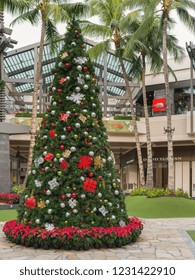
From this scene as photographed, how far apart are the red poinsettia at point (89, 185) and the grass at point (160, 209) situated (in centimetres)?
700

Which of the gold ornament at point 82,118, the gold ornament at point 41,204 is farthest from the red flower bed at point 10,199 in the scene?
the gold ornament at point 82,118

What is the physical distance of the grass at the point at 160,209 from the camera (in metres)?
15.0

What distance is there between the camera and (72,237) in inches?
288

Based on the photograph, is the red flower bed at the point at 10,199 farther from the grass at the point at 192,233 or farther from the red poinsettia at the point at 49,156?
the red poinsettia at the point at 49,156

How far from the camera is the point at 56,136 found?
26.6ft

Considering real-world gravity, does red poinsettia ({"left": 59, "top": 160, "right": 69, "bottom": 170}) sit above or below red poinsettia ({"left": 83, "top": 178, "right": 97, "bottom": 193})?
above

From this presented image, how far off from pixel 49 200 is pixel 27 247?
1010 mm

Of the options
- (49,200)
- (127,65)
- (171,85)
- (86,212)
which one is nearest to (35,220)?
(49,200)

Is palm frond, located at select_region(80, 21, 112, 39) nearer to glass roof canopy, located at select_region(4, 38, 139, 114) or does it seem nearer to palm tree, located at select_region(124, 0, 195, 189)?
palm tree, located at select_region(124, 0, 195, 189)

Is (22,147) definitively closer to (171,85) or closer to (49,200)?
(171,85)

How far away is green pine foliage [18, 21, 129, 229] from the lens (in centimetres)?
774

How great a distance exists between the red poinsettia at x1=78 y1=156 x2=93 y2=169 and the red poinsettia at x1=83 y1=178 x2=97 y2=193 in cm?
28

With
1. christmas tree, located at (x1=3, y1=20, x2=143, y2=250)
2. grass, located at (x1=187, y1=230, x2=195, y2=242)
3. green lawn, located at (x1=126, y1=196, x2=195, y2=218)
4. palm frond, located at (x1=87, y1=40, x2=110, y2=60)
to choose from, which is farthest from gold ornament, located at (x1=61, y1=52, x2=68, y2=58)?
palm frond, located at (x1=87, y1=40, x2=110, y2=60)

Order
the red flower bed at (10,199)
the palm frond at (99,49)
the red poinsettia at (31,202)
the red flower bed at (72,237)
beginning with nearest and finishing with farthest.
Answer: the red flower bed at (72,237), the red poinsettia at (31,202), the red flower bed at (10,199), the palm frond at (99,49)
